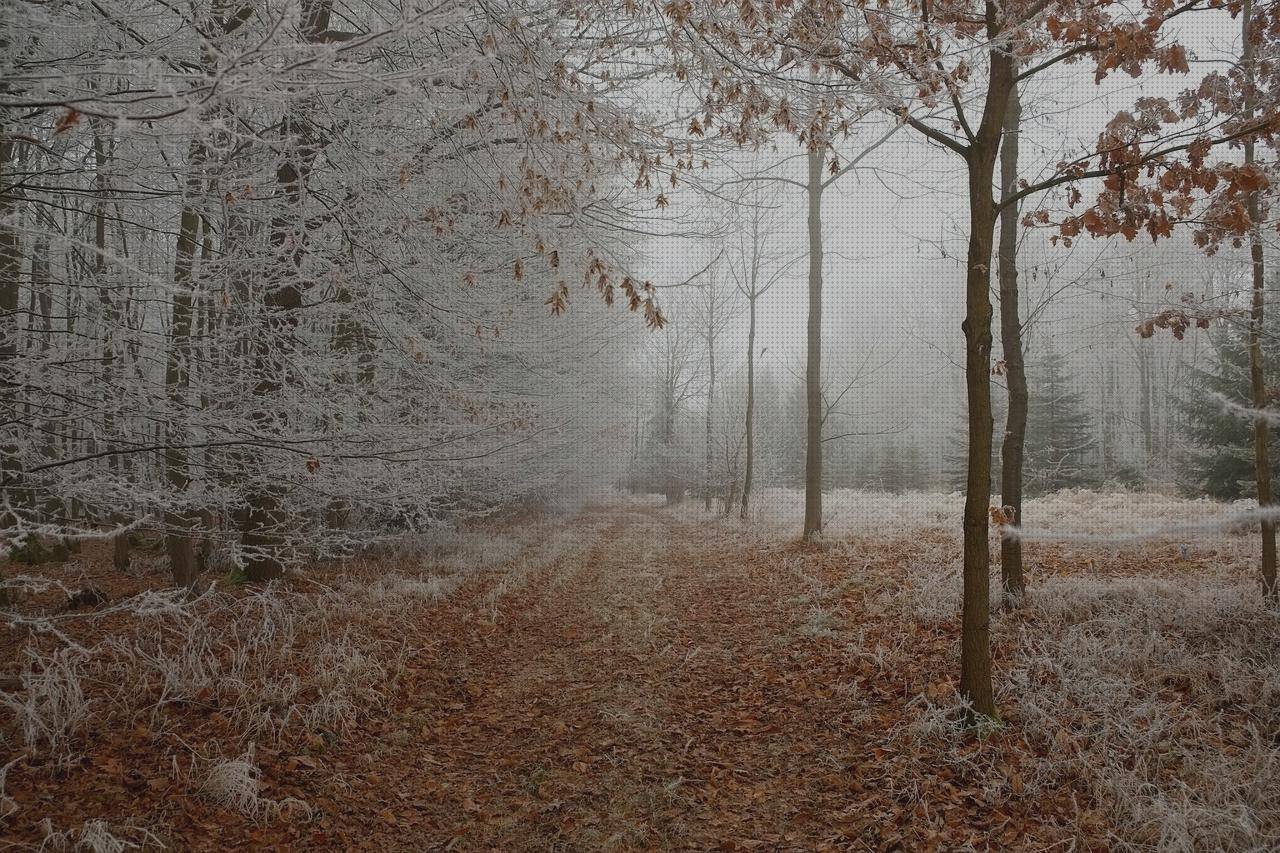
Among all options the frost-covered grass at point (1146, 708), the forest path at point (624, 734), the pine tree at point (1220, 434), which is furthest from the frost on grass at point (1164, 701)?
the pine tree at point (1220, 434)

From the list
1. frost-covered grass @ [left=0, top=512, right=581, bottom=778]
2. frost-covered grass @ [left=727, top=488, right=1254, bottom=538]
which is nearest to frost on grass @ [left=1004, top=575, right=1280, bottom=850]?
frost-covered grass @ [left=0, top=512, right=581, bottom=778]

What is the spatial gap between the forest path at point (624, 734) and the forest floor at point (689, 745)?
0.02 meters

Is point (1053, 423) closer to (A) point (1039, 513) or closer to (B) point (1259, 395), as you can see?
(A) point (1039, 513)

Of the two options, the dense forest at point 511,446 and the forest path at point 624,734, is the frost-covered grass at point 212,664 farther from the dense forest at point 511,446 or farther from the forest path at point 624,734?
the forest path at point 624,734

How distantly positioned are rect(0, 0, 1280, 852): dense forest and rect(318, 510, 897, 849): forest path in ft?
0.10

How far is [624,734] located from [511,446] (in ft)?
8.06

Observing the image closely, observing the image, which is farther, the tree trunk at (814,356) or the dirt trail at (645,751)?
the tree trunk at (814,356)

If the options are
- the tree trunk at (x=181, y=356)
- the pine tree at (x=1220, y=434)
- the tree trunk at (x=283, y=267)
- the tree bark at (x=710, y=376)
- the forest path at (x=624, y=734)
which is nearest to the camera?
the forest path at (x=624, y=734)

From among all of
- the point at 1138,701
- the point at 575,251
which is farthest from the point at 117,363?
the point at 1138,701

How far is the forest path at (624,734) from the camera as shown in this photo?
3.19 m

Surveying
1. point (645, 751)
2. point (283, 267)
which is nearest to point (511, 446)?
point (283, 267)

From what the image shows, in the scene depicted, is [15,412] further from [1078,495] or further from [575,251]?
Answer: [1078,495]

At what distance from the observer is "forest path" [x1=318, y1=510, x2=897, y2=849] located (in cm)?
319

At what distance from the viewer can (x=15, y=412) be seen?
3.74 metres
